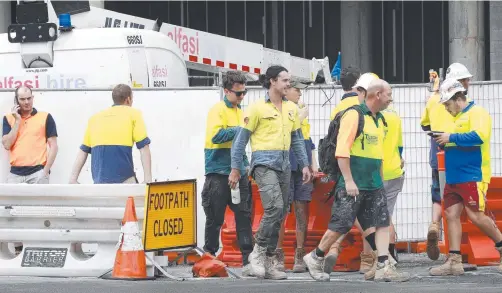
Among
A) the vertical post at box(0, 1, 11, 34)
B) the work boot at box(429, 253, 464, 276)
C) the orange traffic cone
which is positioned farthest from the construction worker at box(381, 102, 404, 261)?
the vertical post at box(0, 1, 11, 34)

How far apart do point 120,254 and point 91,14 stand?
6.40m

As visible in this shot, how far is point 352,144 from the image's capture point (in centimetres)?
1158

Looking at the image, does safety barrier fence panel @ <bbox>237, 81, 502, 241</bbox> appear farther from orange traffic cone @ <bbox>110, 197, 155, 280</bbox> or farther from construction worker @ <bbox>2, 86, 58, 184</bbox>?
orange traffic cone @ <bbox>110, 197, 155, 280</bbox>

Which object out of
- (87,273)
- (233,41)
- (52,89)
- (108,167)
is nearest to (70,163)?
(52,89)

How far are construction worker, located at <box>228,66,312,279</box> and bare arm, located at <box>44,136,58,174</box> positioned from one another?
3.04 m

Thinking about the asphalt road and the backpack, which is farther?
the backpack

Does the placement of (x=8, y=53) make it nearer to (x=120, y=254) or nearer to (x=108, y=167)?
(x=108, y=167)

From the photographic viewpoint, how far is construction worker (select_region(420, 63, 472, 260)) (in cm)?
1275

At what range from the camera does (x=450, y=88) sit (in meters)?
12.5

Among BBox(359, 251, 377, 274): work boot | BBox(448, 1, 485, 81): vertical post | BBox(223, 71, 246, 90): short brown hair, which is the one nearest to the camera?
BBox(223, 71, 246, 90): short brown hair

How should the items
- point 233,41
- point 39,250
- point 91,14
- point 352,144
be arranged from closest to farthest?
point 352,144 → point 39,250 → point 91,14 → point 233,41

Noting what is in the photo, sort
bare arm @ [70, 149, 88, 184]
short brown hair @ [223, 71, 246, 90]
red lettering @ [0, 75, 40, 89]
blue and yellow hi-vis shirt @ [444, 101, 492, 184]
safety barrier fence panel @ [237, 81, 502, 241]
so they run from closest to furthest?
blue and yellow hi-vis shirt @ [444, 101, 492, 184], short brown hair @ [223, 71, 246, 90], bare arm @ [70, 149, 88, 184], safety barrier fence panel @ [237, 81, 502, 241], red lettering @ [0, 75, 40, 89]

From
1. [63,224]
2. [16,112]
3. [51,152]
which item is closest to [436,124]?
[63,224]

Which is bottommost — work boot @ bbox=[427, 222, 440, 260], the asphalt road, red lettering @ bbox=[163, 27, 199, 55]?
the asphalt road
